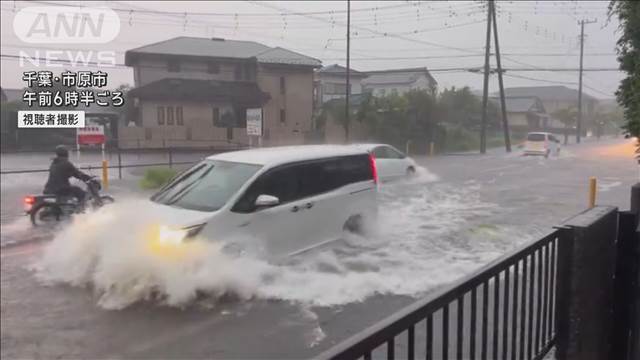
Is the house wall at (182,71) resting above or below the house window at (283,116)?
above

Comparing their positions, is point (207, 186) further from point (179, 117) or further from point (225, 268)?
point (179, 117)

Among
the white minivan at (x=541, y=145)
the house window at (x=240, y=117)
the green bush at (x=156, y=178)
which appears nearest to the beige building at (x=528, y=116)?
the white minivan at (x=541, y=145)

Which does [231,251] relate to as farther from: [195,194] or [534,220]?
[534,220]

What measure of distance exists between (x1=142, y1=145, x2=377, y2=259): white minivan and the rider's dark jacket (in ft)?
9.61

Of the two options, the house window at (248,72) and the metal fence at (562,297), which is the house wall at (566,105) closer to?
the house window at (248,72)

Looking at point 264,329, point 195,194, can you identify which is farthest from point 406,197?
point 264,329

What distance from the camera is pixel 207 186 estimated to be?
7.81m

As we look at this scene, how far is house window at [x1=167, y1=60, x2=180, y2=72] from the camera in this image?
9570mm

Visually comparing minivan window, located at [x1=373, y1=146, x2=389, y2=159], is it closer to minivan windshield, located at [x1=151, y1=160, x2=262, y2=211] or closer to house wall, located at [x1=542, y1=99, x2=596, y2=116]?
minivan windshield, located at [x1=151, y1=160, x2=262, y2=211]

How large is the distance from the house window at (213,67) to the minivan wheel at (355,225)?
10.9ft

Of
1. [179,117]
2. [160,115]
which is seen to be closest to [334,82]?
[179,117]

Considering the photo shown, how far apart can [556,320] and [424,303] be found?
2272mm

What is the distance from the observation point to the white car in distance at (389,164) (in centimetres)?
1922

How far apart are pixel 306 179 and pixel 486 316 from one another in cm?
562
